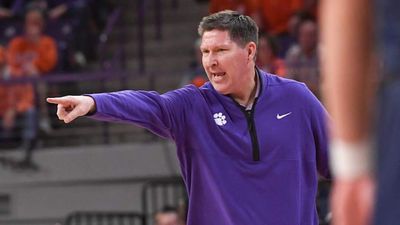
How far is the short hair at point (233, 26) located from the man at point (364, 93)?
11.7ft

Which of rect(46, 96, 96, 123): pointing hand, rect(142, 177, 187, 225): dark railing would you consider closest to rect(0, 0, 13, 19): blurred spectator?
rect(142, 177, 187, 225): dark railing

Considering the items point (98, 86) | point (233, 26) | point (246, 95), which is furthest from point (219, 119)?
point (98, 86)

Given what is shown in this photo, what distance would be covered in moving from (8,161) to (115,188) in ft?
4.24

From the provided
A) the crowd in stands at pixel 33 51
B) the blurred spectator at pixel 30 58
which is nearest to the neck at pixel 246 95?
the crowd in stands at pixel 33 51

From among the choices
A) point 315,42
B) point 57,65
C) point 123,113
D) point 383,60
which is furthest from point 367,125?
point 57,65

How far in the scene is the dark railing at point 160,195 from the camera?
11336mm

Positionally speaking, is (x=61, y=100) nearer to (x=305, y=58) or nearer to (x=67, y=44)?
(x=305, y=58)

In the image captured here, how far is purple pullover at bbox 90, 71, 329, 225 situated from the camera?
584 cm

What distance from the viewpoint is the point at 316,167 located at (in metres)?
6.16

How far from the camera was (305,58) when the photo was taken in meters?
12.0

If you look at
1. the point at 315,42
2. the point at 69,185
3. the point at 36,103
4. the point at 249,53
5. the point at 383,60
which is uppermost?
the point at 383,60

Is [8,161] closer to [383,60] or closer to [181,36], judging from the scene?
[181,36]

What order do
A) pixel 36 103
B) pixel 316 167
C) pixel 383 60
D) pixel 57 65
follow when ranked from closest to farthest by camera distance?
pixel 383 60
pixel 316 167
pixel 36 103
pixel 57 65

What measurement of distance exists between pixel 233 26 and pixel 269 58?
532cm
